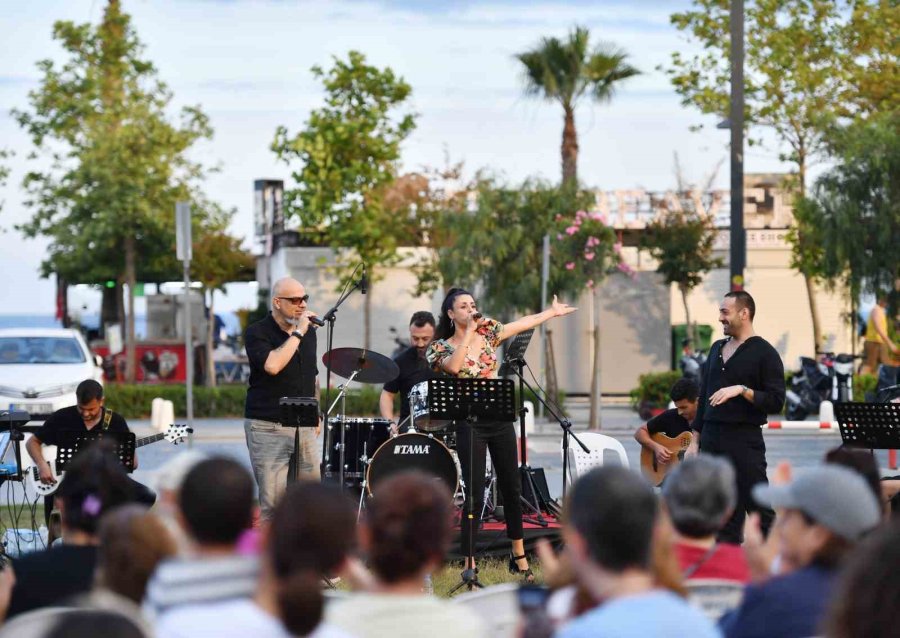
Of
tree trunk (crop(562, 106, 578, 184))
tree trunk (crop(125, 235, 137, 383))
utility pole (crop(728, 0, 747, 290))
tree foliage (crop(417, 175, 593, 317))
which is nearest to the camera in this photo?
utility pole (crop(728, 0, 747, 290))

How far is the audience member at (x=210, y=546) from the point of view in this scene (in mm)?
3592

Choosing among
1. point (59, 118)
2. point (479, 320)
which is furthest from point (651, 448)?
point (59, 118)

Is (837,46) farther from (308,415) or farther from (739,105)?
(308,415)

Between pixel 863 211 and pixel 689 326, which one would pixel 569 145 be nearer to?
pixel 689 326

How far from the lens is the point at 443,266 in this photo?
91.0ft

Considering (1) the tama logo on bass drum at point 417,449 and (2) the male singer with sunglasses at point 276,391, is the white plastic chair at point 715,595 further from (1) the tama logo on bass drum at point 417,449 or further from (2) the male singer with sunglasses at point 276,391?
(1) the tama logo on bass drum at point 417,449

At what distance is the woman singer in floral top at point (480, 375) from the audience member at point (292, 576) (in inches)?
224

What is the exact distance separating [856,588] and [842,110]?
31176 mm

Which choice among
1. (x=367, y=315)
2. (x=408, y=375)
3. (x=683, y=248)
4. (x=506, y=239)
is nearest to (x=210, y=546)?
(x=408, y=375)

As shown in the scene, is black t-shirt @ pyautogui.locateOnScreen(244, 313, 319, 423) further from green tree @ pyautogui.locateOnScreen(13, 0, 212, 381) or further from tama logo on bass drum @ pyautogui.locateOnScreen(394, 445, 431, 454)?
green tree @ pyautogui.locateOnScreen(13, 0, 212, 381)

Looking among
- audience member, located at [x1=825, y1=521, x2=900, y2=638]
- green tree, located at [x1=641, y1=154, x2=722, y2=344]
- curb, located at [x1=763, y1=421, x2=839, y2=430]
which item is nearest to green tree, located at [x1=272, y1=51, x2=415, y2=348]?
green tree, located at [x1=641, y1=154, x2=722, y2=344]

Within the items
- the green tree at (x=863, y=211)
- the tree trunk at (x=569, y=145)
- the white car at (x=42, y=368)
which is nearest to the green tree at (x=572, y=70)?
the tree trunk at (x=569, y=145)

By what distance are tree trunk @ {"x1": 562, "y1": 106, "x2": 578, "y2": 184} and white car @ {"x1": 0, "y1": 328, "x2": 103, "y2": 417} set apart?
14909mm

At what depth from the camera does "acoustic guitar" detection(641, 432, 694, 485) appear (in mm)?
10727
